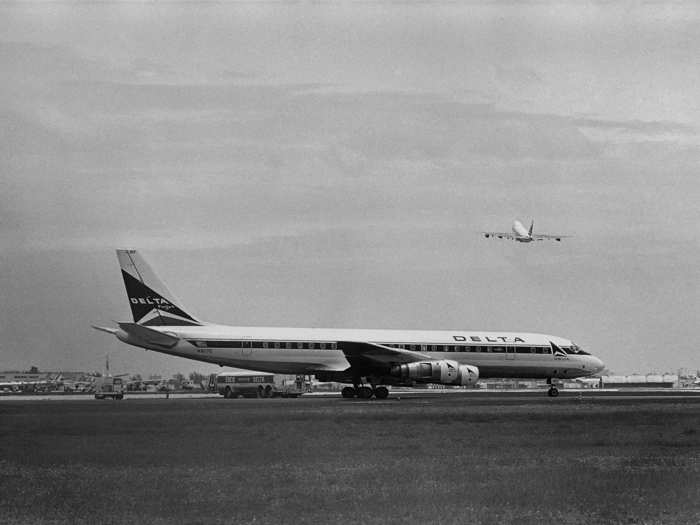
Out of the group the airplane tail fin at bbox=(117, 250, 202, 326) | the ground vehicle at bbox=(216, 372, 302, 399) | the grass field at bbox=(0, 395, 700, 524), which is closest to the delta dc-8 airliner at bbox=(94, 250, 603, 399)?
the airplane tail fin at bbox=(117, 250, 202, 326)

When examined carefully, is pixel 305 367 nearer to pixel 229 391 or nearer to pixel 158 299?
pixel 158 299

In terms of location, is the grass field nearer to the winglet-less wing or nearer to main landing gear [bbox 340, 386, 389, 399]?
the winglet-less wing

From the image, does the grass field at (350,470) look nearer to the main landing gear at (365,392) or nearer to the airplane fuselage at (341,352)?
the airplane fuselage at (341,352)

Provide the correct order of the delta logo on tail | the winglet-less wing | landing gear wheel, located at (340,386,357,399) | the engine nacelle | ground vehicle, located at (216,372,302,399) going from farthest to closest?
ground vehicle, located at (216,372,302,399), landing gear wheel, located at (340,386,357,399), the delta logo on tail, the winglet-less wing, the engine nacelle

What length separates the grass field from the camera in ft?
46.8

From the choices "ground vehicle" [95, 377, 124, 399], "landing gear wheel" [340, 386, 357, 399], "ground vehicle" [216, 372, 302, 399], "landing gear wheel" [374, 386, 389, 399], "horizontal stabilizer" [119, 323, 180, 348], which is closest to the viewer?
"horizontal stabilizer" [119, 323, 180, 348]

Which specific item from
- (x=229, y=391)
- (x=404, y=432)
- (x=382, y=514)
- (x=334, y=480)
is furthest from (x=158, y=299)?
(x=382, y=514)

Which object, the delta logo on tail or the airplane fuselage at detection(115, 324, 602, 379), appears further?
the delta logo on tail

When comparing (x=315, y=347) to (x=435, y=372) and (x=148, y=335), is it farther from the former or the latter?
(x=148, y=335)

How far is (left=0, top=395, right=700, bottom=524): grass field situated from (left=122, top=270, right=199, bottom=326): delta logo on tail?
19729 mm

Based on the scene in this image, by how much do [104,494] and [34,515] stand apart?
1.85 m

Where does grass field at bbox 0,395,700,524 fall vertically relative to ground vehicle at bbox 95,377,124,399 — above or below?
below

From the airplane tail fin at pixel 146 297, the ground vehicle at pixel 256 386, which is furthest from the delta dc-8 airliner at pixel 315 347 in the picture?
the ground vehicle at pixel 256 386

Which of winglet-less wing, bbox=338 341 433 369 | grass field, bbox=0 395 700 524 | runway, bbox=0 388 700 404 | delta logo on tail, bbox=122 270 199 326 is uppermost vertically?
delta logo on tail, bbox=122 270 199 326
